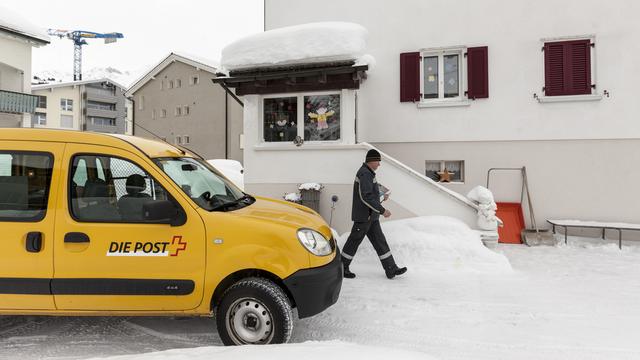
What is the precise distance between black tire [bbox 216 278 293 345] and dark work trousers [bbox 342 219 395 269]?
2570 mm

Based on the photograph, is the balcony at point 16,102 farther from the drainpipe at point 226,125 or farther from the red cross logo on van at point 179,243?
the red cross logo on van at point 179,243

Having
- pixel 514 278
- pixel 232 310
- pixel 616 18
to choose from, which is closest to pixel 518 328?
pixel 514 278

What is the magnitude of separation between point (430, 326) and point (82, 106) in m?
72.9

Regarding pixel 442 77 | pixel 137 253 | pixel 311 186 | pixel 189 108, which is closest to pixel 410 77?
pixel 442 77

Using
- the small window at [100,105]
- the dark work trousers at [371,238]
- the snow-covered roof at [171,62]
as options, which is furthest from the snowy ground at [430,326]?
the small window at [100,105]

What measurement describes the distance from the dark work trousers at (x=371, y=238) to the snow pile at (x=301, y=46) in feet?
12.6

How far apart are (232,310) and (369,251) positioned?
3938mm

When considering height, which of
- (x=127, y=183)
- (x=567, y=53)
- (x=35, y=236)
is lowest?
(x=35, y=236)

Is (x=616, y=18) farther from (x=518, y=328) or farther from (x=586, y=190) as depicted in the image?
(x=518, y=328)

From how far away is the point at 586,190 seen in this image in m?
8.98

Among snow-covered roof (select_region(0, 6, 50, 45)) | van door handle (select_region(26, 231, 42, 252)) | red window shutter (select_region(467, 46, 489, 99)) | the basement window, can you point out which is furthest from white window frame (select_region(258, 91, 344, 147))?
snow-covered roof (select_region(0, 6, 50, 45))

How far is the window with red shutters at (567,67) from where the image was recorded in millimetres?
9008

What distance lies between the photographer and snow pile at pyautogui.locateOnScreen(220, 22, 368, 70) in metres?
7.89

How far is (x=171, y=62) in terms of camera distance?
34.2m
